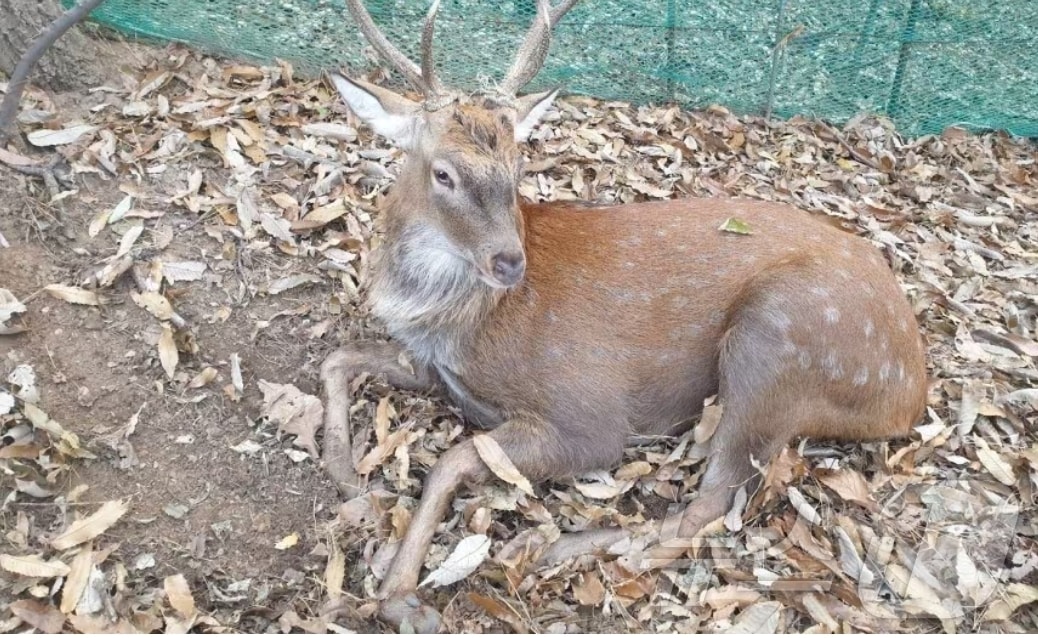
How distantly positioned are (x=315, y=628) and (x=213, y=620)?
401 millimetres

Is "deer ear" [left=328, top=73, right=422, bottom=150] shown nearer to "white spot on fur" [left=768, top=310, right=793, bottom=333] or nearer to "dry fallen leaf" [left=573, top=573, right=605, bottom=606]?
"white spot on fur" [left=768, top=310, right=793, bottom=333]

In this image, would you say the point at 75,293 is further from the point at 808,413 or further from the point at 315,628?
the point at 808,413

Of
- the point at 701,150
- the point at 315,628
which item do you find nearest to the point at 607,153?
the point at 701,150

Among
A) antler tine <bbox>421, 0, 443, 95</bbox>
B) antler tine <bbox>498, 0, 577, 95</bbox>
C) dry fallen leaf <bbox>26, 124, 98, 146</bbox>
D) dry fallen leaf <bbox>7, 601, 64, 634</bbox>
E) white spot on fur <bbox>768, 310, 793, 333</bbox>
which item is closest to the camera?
dry fallen leaf <bbox>7, 601, 64, 634</bbox>

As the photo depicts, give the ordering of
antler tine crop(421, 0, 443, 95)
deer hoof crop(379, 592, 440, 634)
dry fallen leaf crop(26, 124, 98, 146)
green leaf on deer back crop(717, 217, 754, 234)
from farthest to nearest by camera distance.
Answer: dry fallen leaf crop(26, 124, 98, 146), green leaf on deer back crop(717, 217, 754, 234), antler tine crop(421, 0, 443, 95), deer hoof crop(379, 592, 440, 634)

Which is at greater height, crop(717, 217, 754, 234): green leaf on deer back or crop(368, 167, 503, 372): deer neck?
crop(717, 217, 754, 234): green leaf on deer back

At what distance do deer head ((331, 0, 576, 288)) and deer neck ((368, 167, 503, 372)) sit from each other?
1cm

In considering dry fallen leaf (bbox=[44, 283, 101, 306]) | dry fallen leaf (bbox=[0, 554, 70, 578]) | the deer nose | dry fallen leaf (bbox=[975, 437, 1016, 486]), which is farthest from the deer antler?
dry fallen leaf (bbox=[975, 437, 1016, 486])

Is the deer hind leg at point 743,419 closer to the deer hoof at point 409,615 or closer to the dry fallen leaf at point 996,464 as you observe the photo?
the deer hoof at point 409,615

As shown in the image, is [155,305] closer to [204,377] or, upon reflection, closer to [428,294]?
[204,377]

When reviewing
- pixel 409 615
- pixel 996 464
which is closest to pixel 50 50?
pixel 409 615

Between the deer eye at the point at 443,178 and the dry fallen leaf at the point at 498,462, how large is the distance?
121 cm

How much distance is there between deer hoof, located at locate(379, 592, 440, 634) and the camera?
11.0ft

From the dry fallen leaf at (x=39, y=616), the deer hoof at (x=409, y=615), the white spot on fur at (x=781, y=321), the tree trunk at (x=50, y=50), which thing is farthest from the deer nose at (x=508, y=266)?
the tree trunk at (x=50, y=50)
